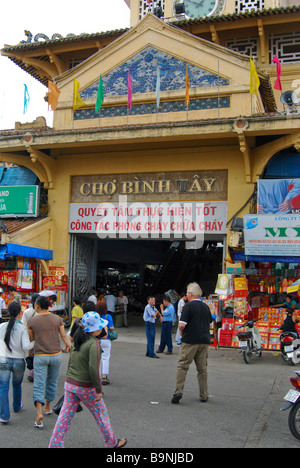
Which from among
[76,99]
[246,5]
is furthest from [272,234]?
[246,5]

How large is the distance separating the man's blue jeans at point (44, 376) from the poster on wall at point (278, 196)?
28.8ft

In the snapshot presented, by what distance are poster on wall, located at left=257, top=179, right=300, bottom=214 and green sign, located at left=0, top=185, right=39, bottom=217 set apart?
25.3 feet

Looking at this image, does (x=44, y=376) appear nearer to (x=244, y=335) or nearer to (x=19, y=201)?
(x=244, y=335)

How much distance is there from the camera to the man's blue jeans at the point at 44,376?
236 inches

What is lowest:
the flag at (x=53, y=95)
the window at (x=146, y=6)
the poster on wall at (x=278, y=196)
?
the poster on wall at (x=278, y=196)

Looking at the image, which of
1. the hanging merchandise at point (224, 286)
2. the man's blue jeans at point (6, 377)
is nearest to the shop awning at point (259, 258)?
the hanging merchandise at point (224, 286)

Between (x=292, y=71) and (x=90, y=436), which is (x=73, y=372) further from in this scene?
(x=292, y=71)

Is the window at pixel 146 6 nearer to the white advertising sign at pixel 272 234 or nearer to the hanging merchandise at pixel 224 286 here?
the white advertising sign at pixel 272 234

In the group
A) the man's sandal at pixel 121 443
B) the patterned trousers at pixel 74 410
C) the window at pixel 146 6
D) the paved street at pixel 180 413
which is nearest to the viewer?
the patterned trousers at pixel 74 410

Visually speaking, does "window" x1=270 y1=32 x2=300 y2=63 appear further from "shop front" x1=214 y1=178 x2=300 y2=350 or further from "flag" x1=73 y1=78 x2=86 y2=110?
"flag" x1=73 y1=78 x2=86 y2=110

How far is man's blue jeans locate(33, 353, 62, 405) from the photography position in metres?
6.00
